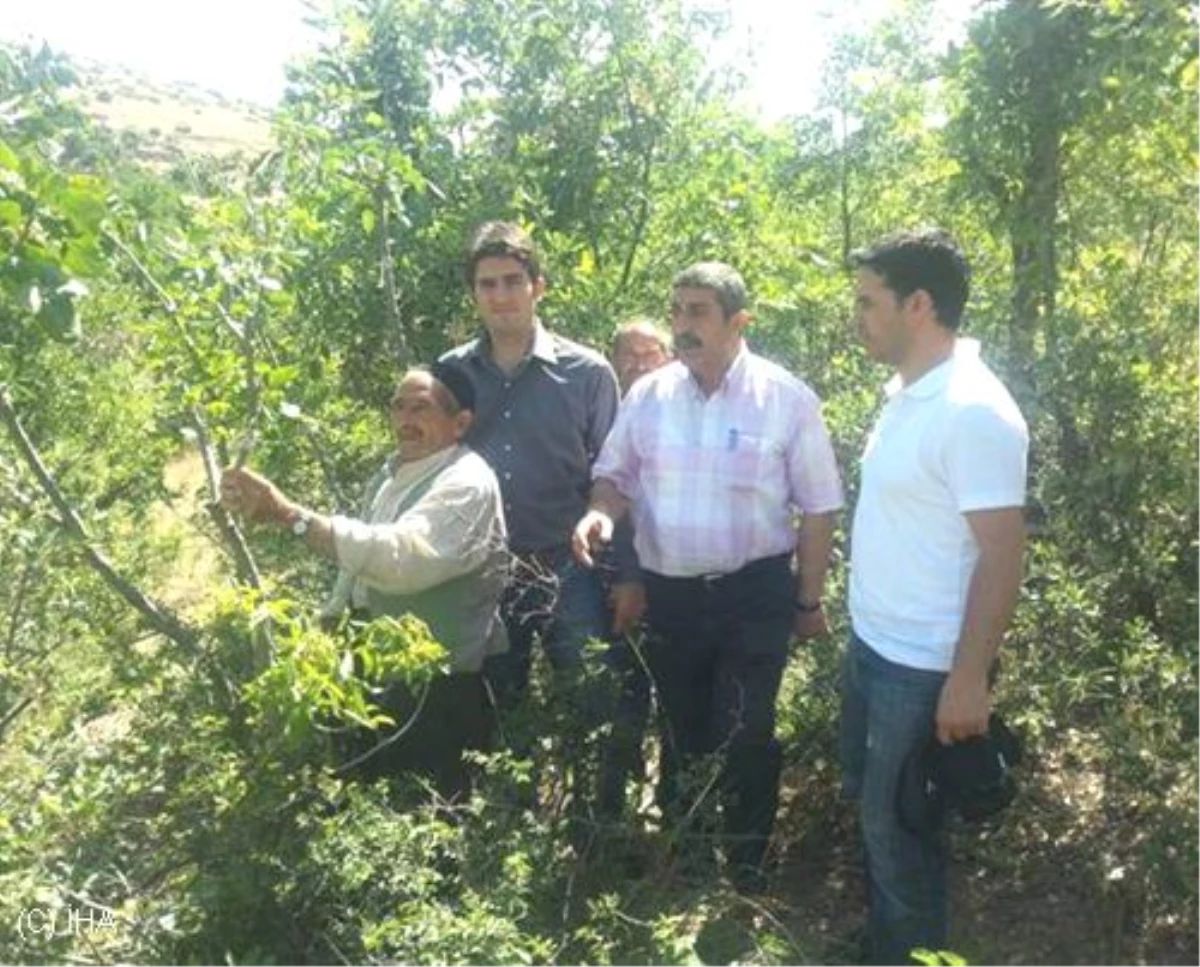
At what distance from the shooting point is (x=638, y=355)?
13.9 feet

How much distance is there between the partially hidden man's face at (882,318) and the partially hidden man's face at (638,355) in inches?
51.0

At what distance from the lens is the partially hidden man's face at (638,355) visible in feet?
13.9

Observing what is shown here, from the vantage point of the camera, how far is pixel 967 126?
4430 millimetres

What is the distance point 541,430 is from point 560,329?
1.41 meters

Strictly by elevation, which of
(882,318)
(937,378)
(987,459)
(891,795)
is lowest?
(891,795)

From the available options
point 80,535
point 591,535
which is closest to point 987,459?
point 591,535

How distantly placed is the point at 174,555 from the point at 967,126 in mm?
5149

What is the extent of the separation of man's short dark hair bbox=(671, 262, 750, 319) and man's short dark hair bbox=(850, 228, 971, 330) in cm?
66

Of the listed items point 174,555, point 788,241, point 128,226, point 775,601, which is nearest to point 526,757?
point 775,601

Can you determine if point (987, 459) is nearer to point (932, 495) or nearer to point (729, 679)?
point (932, 495)

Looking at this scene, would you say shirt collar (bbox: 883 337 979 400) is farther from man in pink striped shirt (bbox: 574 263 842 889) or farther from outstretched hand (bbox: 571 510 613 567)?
outstretched hand (bbox: 571 510 613 567)

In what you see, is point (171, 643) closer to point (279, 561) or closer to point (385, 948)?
point (385, 948)

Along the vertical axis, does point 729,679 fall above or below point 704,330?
below

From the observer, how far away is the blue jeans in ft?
9.59
